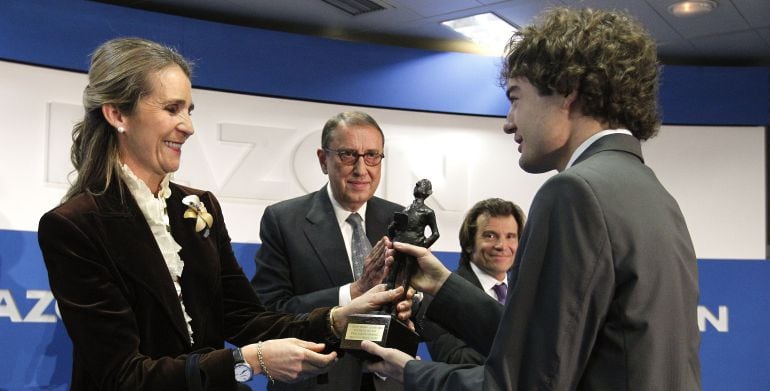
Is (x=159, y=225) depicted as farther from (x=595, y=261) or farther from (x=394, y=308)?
(x=595, y=261)

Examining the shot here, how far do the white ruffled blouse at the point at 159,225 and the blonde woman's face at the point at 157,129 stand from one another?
0.14ft

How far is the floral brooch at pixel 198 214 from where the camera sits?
232 centimetres

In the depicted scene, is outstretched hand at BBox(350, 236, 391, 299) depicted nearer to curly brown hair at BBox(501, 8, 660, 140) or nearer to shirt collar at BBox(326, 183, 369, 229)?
shirt collar at BBox(326, 183, 369, 229)

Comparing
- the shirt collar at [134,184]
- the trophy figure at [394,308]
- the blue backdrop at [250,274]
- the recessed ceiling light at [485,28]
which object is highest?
the recessed ceiling light at [485,28]

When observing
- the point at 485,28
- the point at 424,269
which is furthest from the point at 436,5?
the point at 424,269

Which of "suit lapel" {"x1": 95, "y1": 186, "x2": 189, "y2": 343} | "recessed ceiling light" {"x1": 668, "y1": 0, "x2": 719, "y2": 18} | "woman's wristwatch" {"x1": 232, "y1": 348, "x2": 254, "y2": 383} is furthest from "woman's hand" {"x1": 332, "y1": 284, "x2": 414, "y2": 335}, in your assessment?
"recessed ceiling light" {"x1": 668, "y1": 0, "x2": 719, "y2": 18}

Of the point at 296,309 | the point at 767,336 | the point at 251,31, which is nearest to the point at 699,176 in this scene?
the point at 767,336

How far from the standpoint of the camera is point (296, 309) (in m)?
2.97

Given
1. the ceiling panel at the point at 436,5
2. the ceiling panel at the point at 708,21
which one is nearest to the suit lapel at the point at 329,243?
the ceiling panel at the point at 436,5

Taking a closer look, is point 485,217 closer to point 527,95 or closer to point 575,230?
point 527,95

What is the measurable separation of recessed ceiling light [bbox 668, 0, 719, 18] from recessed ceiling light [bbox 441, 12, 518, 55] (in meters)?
1.22

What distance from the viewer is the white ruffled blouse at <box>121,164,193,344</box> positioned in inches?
85.7

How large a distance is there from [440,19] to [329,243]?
343 cm

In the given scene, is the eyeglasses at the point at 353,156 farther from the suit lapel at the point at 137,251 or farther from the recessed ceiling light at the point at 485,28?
the recessed ceiling light at the point at 485,28
